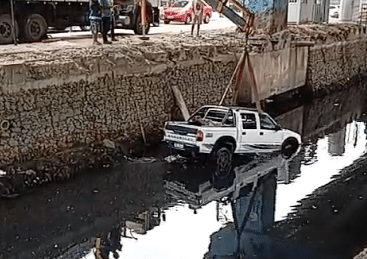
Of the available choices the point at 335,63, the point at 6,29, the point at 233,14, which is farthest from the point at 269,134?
the point at 335,63

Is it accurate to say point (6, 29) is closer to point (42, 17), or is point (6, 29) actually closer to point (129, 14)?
point (42, 17)

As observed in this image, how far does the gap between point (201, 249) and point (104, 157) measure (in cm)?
482

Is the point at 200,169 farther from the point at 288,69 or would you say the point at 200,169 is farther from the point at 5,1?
the point at 288,69

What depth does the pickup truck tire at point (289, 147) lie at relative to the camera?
14359mm

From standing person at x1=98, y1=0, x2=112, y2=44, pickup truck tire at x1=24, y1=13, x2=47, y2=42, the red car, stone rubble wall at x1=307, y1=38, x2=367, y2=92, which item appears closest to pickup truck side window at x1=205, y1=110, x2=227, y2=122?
standing person at x1=98, y1=0, x2=112, y2=44

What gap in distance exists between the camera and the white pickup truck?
12352 millimetres

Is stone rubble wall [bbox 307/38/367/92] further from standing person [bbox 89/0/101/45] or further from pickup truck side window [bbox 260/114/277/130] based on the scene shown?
standing person [bbox 89/0/101/45]

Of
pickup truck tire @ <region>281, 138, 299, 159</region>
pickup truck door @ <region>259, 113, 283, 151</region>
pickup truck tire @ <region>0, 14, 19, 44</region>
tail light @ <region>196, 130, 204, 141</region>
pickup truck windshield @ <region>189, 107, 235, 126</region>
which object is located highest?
pickup truck tire @ <region>0, 14, 19, 44</region>

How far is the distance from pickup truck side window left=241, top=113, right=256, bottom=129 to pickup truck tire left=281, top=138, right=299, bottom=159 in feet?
4.67

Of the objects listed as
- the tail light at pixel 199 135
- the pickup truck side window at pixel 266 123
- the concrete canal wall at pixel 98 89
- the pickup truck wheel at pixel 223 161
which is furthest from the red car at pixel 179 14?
the tail light at pixel 199 135

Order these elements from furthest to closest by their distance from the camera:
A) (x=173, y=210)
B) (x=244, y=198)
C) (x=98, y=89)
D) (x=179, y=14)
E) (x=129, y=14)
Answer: (x=179, y=14) < (x=129, y=14) < (x=98, y=89) < (x=244, y=198) < (x=173, y=210)

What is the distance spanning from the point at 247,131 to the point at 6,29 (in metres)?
7.77

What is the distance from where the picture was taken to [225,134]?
12602 mm

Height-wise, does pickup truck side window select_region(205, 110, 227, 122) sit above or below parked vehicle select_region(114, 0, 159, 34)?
below
